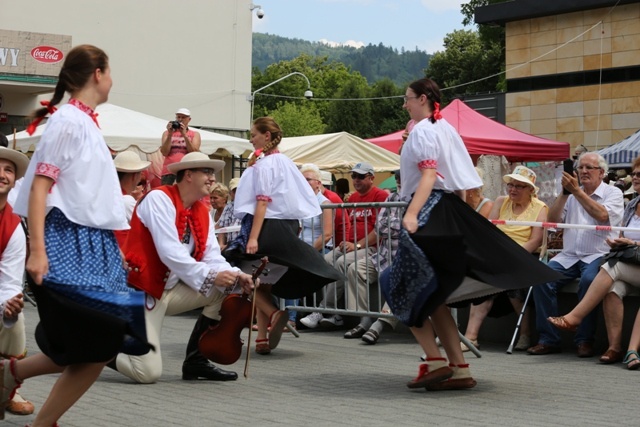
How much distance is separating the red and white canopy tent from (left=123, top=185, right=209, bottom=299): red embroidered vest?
984 centimetres

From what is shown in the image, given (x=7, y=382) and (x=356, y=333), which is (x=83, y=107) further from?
(x=356, y=333)

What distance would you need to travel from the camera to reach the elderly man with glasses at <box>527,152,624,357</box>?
366 inches

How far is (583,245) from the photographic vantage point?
9469mm

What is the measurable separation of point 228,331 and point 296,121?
8444 cm

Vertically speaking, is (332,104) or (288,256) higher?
(332,104)

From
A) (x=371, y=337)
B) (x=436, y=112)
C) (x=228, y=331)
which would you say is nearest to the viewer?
(x=436, y=112)

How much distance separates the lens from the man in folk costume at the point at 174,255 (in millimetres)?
7148

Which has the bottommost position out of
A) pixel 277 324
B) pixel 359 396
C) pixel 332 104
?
pixel 359 396

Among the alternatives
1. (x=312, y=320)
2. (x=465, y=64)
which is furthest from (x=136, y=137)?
(x=465, y=64)

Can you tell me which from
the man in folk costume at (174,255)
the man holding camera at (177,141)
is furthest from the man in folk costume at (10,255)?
the man holding camera at (177,141)

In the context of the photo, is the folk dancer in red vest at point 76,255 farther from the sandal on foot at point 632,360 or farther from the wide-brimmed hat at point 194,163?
the sandal on foot at point 632,360

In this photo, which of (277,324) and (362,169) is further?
(362,169)

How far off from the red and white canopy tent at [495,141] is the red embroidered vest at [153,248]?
9840mm

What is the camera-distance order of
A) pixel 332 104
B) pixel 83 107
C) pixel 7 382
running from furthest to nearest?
pixel 332 104 → pixel 7 382 → pixel 83 107
